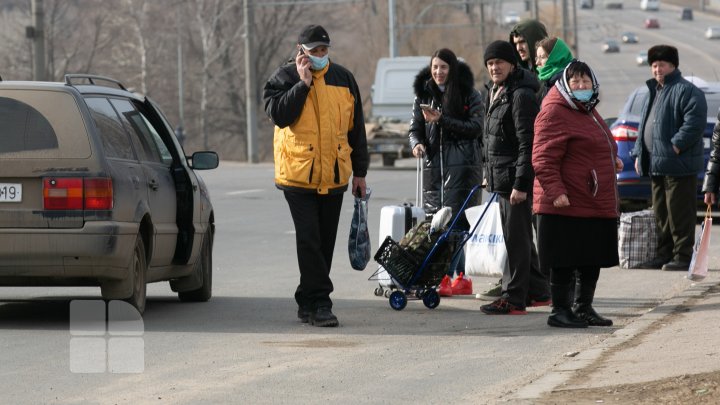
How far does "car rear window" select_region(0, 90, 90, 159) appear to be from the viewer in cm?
1002

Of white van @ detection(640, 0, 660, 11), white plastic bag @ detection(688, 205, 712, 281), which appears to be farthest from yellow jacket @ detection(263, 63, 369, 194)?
white van @ detection(640, 0, 660, 11)

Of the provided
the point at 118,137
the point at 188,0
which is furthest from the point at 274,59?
the point at 118,137

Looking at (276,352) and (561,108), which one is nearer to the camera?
(276,352)

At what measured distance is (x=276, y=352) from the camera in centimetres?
918

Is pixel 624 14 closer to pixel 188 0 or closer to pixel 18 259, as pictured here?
pixel 188 0

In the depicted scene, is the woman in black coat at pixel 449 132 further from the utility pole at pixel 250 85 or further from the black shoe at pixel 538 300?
the utility pole at pixel 250 85

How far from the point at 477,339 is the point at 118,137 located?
2757 millimetres

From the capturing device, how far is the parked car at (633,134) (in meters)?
18.1

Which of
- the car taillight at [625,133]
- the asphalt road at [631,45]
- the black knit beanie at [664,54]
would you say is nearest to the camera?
the black knit beanie at [664,54]

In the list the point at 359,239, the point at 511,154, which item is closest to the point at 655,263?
the point at 511,154

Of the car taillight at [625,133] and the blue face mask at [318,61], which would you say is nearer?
the blue face mask at [318,61]

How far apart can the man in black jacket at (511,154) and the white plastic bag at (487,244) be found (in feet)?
1.08

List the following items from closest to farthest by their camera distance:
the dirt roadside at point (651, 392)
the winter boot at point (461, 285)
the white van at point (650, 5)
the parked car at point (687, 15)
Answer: the dirt roadside at point (651, 392)
the winter boot at point (461, 285)
the parked car at point (687, 15)
the white van at point (650, 5)

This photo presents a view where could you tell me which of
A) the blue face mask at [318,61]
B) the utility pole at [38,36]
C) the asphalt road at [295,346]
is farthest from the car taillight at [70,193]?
the utility pole at [38,36]
